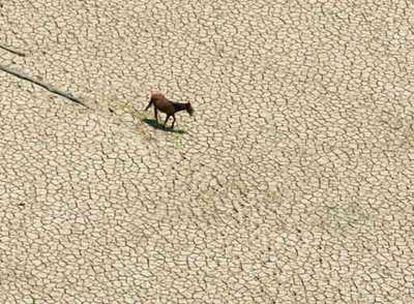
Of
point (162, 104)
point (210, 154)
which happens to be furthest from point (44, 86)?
point (210, 154)

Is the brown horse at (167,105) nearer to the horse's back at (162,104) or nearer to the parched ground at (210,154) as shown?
the horse's back at (162,104)

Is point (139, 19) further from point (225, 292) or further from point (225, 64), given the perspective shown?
point (225, 292)

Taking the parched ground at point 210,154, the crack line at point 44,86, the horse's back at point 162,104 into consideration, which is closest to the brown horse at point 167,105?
the horse's back at point 162,104

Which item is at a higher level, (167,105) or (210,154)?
(167,105)

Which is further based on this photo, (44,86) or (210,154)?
(44,86)

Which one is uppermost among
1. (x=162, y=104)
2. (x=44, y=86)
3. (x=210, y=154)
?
(x=162, y=104)

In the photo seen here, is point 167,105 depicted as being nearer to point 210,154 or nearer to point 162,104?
point 162,104

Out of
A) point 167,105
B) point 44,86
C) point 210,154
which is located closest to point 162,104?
point 167,105

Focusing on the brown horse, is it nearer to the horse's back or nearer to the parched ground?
the horse's back
